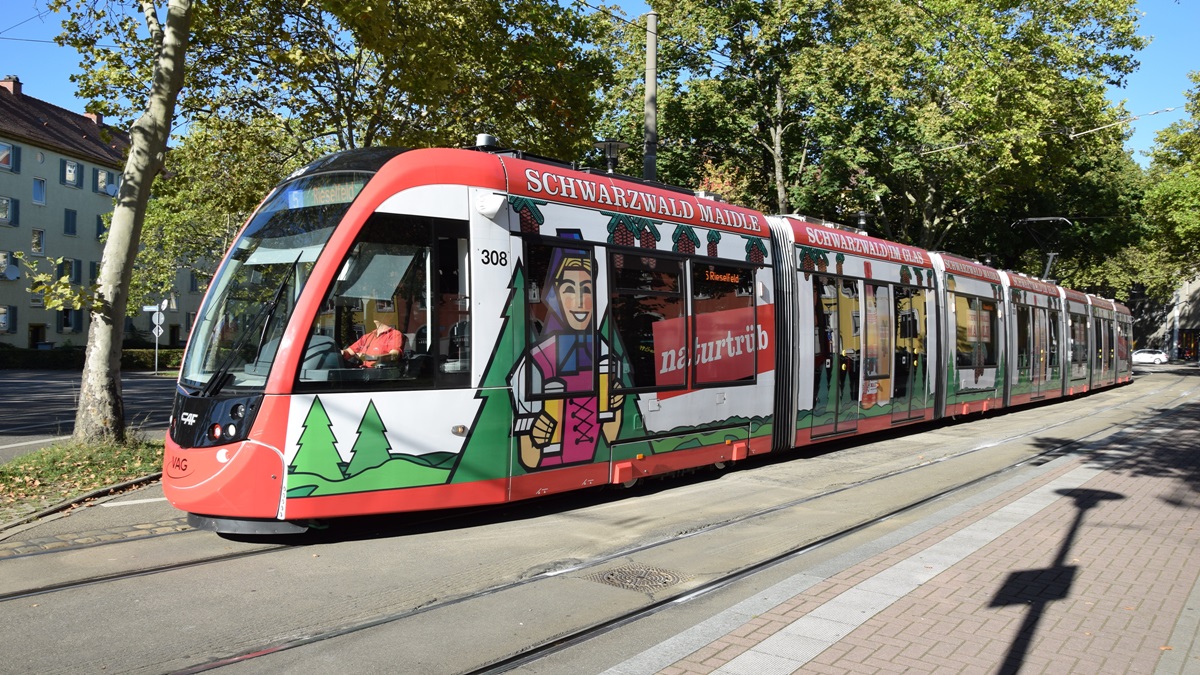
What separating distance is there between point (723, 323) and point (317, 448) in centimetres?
494

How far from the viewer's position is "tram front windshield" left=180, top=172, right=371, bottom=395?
256 inches

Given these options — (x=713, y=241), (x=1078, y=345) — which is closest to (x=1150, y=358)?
(x=1078, y=345)

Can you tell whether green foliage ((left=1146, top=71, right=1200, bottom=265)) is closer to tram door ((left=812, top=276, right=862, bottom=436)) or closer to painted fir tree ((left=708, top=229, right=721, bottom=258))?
tram door ((left=812, top=276, right=862, bottom=436))

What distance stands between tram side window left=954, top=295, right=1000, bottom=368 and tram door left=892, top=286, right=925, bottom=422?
1.86 m

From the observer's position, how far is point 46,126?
50.7m

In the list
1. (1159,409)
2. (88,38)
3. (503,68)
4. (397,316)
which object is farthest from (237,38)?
(1159,409)

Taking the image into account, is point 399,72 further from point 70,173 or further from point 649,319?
point 70,173

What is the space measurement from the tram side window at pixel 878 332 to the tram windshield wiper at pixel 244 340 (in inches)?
350

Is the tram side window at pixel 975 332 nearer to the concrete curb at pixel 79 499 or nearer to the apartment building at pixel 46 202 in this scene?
the concrete curb at pixel 79 499

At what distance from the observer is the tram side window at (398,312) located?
21.5ft

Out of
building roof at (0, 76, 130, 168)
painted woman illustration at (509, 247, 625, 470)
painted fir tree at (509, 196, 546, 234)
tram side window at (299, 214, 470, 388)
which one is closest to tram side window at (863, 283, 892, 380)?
painted woman illustration at (509, 247, 625, 470)

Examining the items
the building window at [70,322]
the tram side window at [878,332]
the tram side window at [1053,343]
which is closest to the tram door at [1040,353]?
the tram side window at [1053,343]

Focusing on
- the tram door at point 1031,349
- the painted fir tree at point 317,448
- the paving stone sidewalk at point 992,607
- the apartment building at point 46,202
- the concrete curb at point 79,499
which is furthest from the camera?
the apartment building at point 46,202

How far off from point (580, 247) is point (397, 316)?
6.48ft
